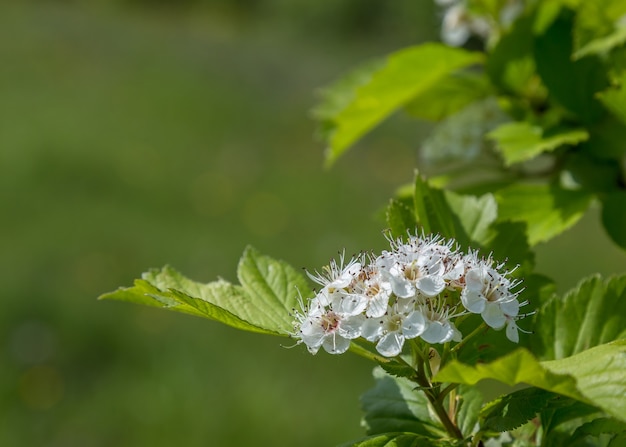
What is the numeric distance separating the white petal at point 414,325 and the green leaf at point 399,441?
101 millimetres

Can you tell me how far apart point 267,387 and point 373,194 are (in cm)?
303

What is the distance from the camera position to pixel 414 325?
625mm

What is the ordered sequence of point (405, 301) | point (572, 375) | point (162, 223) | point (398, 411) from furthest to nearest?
point (162, 223), point (398, 411), point (405, 301), point (572, 375)

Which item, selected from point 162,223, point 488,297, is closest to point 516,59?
point 488,297

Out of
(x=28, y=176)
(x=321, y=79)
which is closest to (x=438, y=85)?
Answer: (x=28, y=176)

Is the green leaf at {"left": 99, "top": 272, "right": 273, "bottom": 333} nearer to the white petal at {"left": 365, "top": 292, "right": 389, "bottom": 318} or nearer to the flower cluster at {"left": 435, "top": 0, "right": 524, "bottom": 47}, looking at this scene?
the white petal at {"left": 365, "top": 292, "right": 389, "bottom": 318}

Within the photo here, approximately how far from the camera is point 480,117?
1164 millimetres

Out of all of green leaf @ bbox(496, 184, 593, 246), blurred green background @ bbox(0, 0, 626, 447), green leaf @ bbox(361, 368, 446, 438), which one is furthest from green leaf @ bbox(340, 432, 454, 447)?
blurred green background @ bbox(0, 0, 626, 447)

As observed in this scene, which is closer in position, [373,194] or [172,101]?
[373,194]

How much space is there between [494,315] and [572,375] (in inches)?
4.7

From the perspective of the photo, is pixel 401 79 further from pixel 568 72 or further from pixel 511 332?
pixel 511 332

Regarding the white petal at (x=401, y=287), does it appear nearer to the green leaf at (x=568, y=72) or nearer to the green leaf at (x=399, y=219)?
the green leaf at (x=399, y=219)

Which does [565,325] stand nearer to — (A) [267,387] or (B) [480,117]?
(B) [480,117]

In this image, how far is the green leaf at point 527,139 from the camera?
3.12ft
